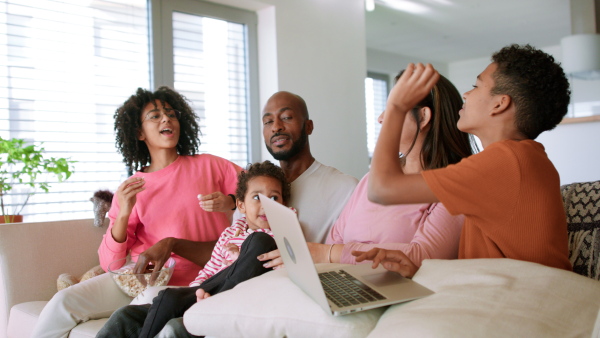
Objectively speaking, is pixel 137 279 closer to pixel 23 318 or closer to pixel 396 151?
pixel 23 318

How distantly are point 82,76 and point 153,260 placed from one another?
2142mm

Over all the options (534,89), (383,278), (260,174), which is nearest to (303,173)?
(260,174)

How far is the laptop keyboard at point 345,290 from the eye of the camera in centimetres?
111

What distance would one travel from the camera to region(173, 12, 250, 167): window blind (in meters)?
4.17

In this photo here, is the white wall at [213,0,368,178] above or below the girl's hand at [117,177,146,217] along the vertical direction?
above

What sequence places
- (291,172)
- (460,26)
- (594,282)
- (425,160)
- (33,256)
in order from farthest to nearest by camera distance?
(460,26), (291,172), (33,256), (425,160), (594,282)

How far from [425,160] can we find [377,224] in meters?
0.25

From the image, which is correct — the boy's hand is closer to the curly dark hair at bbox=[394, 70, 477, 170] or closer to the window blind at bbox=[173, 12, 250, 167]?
the curly dark hair at bbox=[394, 70, 477, 170]

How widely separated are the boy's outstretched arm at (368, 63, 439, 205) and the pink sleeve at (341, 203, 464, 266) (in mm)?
352

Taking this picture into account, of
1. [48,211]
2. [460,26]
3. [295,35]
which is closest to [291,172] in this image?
[48,211]

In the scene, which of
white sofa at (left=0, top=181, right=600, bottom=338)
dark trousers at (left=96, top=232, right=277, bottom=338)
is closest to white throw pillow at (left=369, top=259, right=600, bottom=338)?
white sofa at (left=0, top=181, right=600, bottom=338)

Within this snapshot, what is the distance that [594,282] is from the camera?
1094 millimetres

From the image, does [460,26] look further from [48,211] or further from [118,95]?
[48,211]

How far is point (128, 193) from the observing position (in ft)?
6.90
